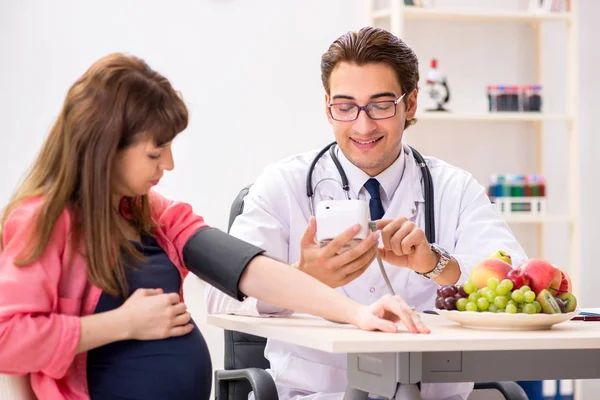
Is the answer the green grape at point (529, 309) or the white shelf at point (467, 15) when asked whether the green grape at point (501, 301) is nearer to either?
the green grape at point (529, 309)

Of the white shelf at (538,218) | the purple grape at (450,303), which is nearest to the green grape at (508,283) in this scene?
the purple grape at (450,303)

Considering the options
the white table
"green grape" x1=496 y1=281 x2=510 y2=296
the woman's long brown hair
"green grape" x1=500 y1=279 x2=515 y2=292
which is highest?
the woman's long brown hair

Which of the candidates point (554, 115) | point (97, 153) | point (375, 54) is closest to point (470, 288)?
point (97, 153)

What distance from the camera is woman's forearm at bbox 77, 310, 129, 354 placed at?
1468mm

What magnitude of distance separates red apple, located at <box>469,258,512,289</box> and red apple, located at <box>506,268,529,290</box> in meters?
0.02

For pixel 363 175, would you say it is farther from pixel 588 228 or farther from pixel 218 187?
pixel 588 228

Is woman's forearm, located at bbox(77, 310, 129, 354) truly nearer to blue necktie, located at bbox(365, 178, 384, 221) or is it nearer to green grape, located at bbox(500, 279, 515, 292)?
green grape, located at bbox(500, 279, 515, 292)

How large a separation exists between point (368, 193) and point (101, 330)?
109 cm

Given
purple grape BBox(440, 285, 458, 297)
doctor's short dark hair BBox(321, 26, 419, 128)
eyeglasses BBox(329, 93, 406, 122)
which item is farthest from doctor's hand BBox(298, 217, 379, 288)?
doctor's short dark hair BBox(321, 26, 419, 128)

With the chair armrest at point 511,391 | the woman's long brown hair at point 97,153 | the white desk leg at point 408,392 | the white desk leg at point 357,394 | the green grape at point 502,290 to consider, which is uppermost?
the woman's long brown hair at point 97,153

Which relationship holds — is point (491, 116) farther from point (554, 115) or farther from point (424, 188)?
point (424, 188)

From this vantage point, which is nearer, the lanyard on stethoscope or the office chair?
the office chair

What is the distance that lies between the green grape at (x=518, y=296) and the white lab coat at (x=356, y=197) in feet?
1.86

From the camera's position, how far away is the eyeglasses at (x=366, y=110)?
92.6 inches
